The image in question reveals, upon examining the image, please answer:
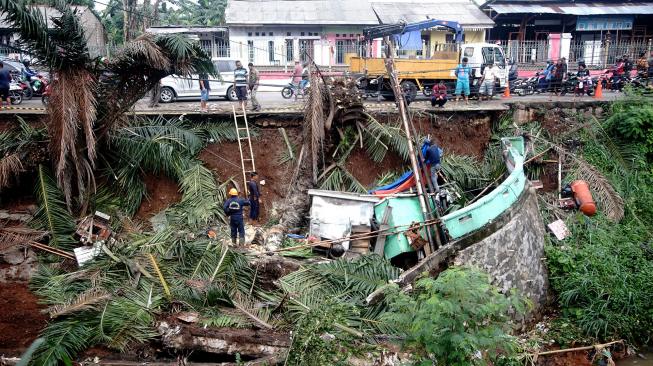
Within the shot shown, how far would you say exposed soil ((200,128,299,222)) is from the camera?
12.9 meters

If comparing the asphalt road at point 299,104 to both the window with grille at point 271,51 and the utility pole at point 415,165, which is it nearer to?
the utility pole at point 415,165

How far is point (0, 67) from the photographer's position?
1423 cm

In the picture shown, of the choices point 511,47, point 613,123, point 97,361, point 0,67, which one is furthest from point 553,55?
point 97,361

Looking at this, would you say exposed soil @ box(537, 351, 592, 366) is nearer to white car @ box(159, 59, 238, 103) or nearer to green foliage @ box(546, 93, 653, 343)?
green foliage @ box(546, 93, 653, 343)

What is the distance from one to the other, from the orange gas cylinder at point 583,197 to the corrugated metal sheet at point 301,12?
1614 centimetres

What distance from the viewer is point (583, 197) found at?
41.7 ft

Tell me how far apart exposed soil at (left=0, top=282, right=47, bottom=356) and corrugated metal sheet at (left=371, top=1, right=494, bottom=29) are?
70.7ft

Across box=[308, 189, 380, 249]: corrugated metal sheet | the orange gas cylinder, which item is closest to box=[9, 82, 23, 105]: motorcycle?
box=[308, 189, 380, 249]: corrugated metal sheet

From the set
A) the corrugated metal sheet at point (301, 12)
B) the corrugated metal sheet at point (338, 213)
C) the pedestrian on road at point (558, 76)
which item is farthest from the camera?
the corrugated metal sheet at point (301, 12)

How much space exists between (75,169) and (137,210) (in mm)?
1510

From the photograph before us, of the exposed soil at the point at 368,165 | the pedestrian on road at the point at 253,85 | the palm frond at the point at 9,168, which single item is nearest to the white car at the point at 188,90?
the pedestrian on road at the point at 253,85

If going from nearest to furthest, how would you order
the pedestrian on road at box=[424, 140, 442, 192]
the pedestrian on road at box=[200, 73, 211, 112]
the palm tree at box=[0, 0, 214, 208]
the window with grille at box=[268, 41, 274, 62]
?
1. the palm tree at box=[0, 0, 214, 208]
2. the pedestrian on road at box=[424, 140, 442, 192]
3. the pedestrian on road at box=[200, 73, 211, 112]
4. the window with grille at box=[268, 41, 274, 62]

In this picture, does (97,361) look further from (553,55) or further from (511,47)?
(553,55)

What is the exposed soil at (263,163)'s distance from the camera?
12.9 m
